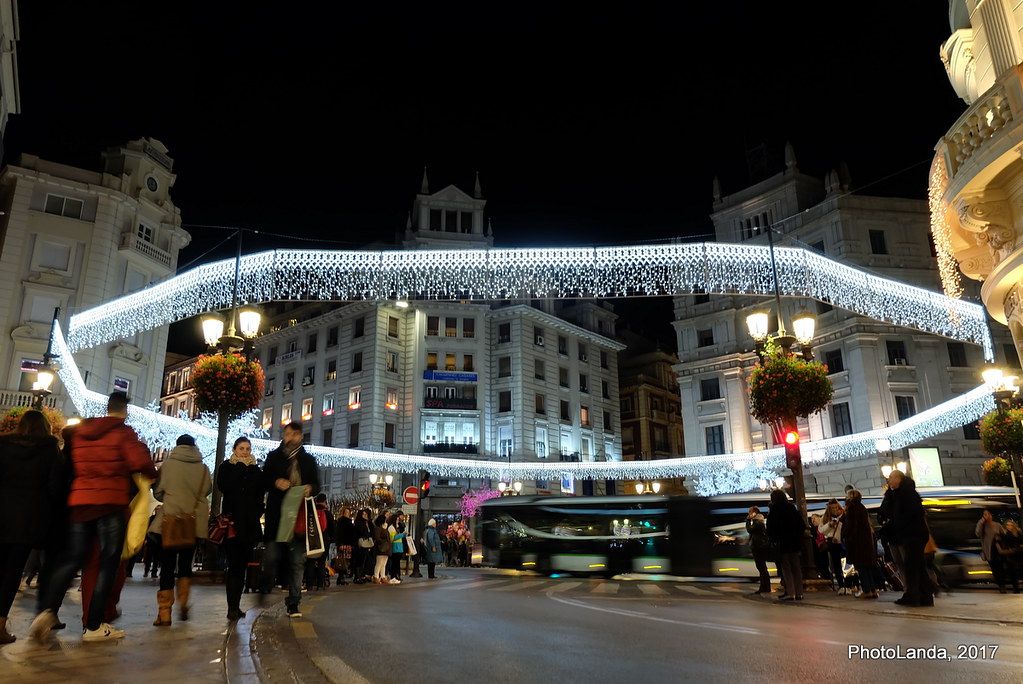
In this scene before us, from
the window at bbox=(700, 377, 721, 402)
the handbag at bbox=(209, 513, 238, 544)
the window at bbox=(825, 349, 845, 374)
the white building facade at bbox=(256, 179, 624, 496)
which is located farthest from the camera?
the white building facade at bbox=(256, 179, 624, 496)

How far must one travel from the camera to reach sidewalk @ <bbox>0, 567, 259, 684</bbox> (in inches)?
178

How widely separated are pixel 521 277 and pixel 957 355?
34927 millimetres

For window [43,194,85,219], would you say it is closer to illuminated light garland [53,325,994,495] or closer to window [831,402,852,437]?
illuminated light garland [53,325,994,495]

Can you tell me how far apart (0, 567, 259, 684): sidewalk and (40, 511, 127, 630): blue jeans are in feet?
0.96

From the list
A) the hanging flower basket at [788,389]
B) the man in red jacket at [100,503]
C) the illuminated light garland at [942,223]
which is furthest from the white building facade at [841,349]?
the man in red jacket at [100,503]

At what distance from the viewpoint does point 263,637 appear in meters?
6.07

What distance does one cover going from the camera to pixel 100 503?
20.2 ft

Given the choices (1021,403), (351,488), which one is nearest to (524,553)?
(1021,403)

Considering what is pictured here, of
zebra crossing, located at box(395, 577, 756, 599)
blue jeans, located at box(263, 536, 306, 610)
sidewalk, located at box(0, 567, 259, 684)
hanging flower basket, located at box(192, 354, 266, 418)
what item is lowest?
zebra crossing, located at box(395, 577, 756, 599)

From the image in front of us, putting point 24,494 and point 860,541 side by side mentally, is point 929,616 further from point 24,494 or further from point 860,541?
point 24,494

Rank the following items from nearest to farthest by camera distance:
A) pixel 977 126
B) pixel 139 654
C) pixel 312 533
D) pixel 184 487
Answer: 1. pixel 139 654
2. pixel 184 487
3. pixel 312 533
4. pixel 977 126

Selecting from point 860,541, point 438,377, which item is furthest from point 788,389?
point 438,377

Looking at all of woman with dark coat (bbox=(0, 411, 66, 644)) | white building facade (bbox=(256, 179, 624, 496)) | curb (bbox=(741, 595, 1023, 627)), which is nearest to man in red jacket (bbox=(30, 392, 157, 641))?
woman with dark coat (bbox=(0, 411, 66, 644))

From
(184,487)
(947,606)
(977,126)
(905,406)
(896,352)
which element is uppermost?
(896,352)
